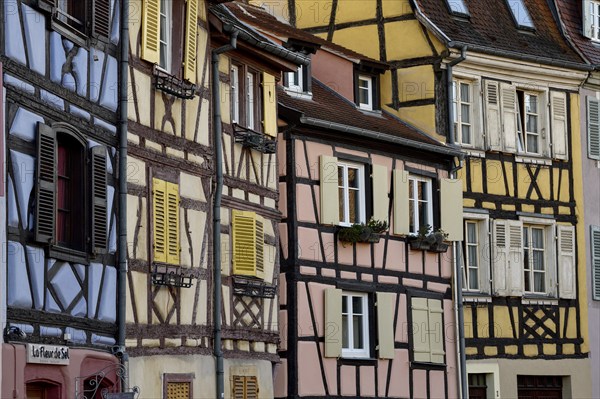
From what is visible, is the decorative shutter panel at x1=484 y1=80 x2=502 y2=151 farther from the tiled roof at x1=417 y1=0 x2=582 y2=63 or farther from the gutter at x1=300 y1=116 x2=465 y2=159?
the gutter at x1=300 y1=116 x2=465 y2=159

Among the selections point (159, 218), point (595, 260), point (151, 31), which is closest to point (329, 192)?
point (159, 218)

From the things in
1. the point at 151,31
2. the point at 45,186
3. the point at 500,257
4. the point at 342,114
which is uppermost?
the point at 342,114

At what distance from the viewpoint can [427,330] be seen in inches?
1194

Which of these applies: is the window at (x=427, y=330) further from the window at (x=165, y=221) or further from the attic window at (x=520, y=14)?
the window at (x=165, y=221)

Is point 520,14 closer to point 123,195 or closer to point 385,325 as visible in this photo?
point 385,325

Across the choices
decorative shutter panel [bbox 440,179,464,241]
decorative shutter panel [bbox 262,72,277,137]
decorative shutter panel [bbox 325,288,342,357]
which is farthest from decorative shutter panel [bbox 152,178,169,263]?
decorative shutter panel [bbox 440,179,464,241]

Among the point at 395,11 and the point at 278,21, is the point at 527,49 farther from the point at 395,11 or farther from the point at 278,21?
the point at 278,21

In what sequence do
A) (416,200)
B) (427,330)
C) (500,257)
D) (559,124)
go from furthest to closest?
(559,124) → (500,257) → (416,200) → (427,330)

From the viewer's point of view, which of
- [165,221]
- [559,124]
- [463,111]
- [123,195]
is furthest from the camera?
[559,124]

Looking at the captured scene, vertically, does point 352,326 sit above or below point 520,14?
below

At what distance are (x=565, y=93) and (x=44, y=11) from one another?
19.0 m

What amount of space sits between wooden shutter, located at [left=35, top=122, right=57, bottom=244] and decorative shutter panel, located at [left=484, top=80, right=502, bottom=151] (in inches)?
655

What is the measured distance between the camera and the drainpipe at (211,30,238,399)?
23000mm

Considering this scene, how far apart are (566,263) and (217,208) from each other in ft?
41.8
